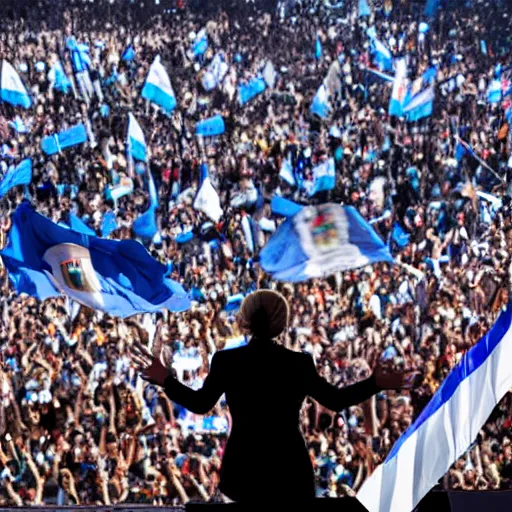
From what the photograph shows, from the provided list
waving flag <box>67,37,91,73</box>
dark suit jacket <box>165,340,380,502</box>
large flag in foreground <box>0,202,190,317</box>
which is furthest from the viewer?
waving flag <box>67,37,91,73</box>

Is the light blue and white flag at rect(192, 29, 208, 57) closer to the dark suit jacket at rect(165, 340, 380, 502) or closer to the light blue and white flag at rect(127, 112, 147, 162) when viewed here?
the light blue and white flag at rect(127, 112, 147, 162)

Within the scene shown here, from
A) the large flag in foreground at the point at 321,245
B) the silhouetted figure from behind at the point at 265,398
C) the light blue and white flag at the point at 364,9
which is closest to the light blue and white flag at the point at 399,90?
the light blue and white flag at the point at 364,9

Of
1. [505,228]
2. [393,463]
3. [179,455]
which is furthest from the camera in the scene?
[505,228]

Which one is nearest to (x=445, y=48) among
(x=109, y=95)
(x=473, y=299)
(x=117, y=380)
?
(x=473, y=299)

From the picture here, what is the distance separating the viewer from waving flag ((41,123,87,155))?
7746 mm

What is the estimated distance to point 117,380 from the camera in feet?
23.2

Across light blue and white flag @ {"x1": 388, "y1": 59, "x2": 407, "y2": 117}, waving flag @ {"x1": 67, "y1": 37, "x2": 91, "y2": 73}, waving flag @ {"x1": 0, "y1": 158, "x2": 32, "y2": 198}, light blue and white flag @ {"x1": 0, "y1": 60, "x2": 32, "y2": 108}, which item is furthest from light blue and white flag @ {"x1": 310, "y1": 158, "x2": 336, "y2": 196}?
light blue and white flag @ {"x1": 0, "y1": 60, "x2": 32, "y2": 108}

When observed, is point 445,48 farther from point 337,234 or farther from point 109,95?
point 109,95

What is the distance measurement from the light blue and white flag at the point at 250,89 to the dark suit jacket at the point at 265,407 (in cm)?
539

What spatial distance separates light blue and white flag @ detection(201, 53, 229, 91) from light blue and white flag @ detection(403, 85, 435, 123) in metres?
1.24

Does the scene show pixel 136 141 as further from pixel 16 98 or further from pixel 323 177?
pixel 323 177

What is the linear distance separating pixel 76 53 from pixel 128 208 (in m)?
1.09

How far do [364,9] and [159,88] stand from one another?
56.6 inches

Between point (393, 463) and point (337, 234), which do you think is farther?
point (337, 234)
